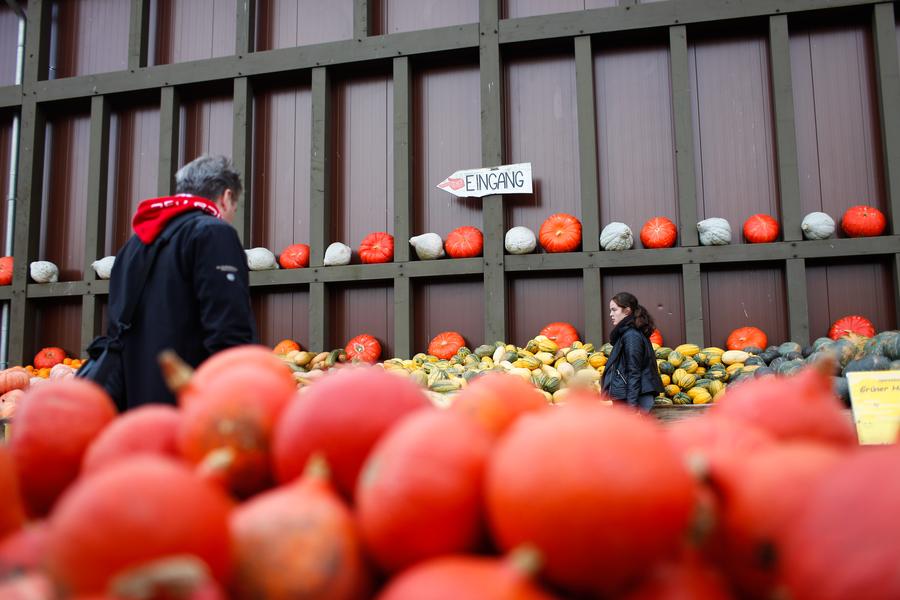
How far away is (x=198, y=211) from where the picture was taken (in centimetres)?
268

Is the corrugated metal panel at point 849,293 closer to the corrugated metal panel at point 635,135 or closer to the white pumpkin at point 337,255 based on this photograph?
the corrugated metal panel at point 635,135

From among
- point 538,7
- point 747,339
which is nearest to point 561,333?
point 747,339

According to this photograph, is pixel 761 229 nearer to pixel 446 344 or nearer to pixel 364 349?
pixel 446 344

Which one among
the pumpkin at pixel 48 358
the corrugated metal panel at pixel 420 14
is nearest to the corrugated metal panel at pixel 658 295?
the corrugated metal panel at pixel 420 14

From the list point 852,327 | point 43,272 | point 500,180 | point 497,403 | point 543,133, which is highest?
point 543,133

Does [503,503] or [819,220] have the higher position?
[819,220]

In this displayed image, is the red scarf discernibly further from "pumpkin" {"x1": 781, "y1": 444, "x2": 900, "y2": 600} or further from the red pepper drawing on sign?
the red pepper drawing on sign

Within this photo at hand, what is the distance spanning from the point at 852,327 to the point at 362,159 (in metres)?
5.60

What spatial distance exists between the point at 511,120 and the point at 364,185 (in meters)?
1.93

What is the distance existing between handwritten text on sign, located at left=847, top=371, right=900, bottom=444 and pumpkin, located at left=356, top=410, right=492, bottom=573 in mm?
3137

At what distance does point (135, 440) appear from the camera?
103 cm

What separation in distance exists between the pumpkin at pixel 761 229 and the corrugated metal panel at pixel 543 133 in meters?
1.78

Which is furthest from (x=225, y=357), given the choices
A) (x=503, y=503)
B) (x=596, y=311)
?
(x=596, y=311)

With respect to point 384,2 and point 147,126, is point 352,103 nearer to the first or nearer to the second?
point 384,2
